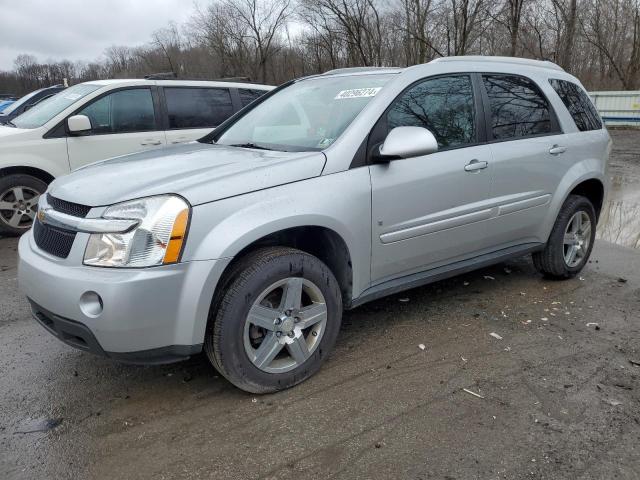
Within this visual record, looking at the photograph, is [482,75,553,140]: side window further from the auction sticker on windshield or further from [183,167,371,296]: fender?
[183,167,371,296]: fender

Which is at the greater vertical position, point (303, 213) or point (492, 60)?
point (492, 60)

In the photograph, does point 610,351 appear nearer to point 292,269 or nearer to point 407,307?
point 407,307

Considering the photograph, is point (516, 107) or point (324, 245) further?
point (516, 107)

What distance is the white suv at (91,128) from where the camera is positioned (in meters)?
6.11

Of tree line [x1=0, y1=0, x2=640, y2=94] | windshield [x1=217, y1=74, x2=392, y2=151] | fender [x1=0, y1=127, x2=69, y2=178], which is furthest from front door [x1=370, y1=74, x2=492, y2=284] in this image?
tree line [x1=0, y1=0, x2=640, y2=94]

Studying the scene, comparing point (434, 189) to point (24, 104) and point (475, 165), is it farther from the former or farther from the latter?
Result: point (24, 104)

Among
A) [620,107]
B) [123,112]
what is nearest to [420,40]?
[620,107]

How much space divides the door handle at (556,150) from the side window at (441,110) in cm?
85

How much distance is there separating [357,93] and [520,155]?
1.36 m

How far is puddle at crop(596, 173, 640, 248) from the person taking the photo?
629cm

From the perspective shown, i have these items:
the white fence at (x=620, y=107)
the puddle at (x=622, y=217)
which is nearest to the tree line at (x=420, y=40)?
the white fence at (x=620, y=107)

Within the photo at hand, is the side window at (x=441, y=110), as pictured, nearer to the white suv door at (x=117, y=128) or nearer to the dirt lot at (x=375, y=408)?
the dirt lot at (x=375, y=408)

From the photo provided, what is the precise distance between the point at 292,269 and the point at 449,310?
1744mm

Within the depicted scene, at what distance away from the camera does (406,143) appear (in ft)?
10.2
